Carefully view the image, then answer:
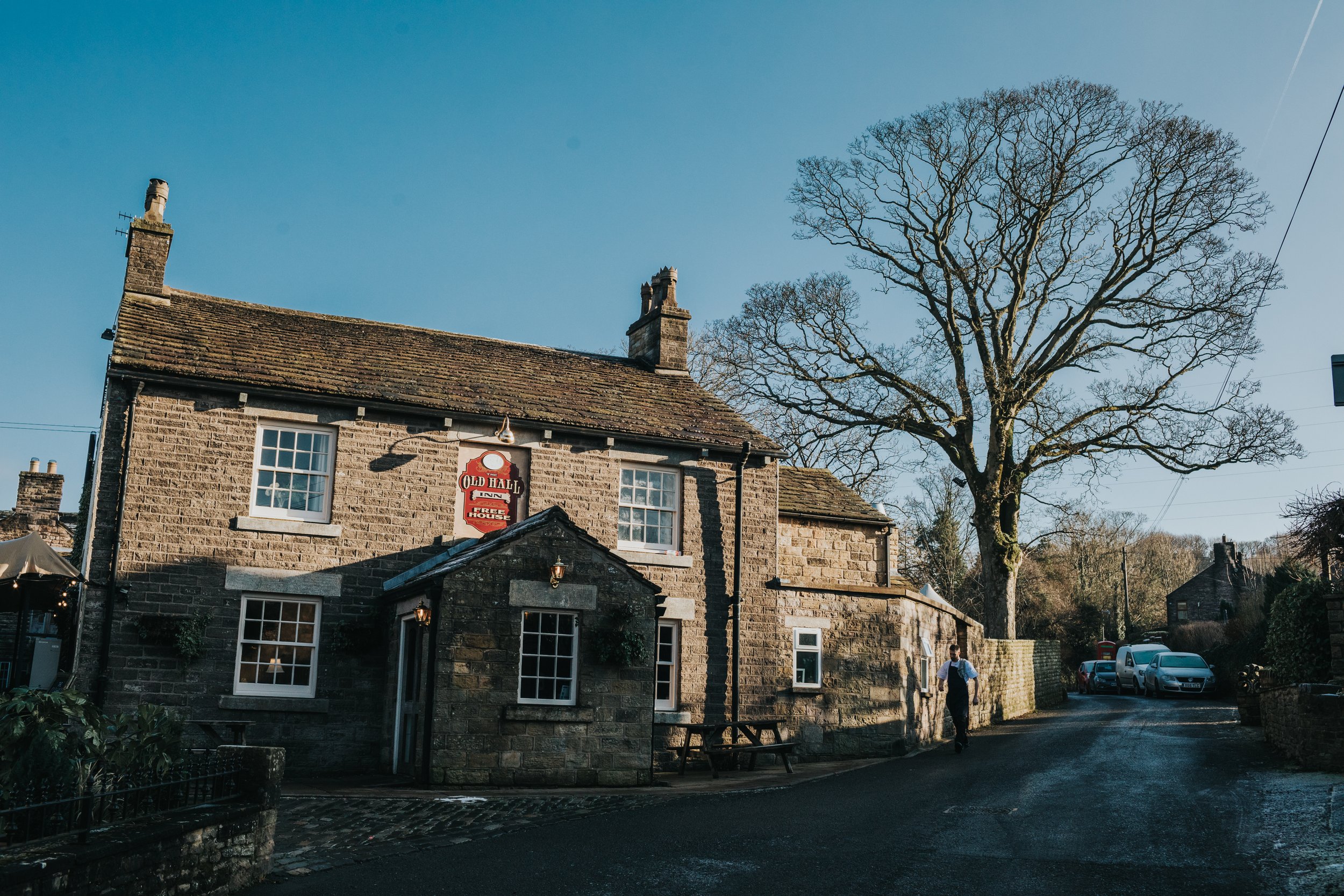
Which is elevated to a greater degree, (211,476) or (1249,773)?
(211,476)

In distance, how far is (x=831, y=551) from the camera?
21.7 m

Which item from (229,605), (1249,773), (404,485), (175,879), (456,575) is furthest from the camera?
(404,485)

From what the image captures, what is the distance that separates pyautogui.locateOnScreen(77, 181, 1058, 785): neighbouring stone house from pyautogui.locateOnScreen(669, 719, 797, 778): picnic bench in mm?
499

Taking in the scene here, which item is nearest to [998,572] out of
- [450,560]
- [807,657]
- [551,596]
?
[807,657]

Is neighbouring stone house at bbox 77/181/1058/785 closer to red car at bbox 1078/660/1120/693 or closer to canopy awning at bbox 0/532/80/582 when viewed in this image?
canopy awning at bbox 0/532/80/582

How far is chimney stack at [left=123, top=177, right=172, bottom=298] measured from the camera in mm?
18375

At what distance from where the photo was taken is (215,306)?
1925 centimetres

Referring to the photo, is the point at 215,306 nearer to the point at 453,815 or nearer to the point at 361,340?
the point at 361,340

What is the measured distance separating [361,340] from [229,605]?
5753mm

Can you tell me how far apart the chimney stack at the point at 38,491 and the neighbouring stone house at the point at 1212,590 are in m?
54.7

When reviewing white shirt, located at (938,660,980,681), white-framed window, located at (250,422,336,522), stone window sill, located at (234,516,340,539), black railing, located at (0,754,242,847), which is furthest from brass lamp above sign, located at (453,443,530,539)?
black railing, located at (0,754,242,847)

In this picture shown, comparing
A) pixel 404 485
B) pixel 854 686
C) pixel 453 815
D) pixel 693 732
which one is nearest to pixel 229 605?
pixel 404 485

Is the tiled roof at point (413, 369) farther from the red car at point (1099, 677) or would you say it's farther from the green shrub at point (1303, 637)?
the red car at point (1099, 677)

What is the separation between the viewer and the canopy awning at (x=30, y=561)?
18.0 m
